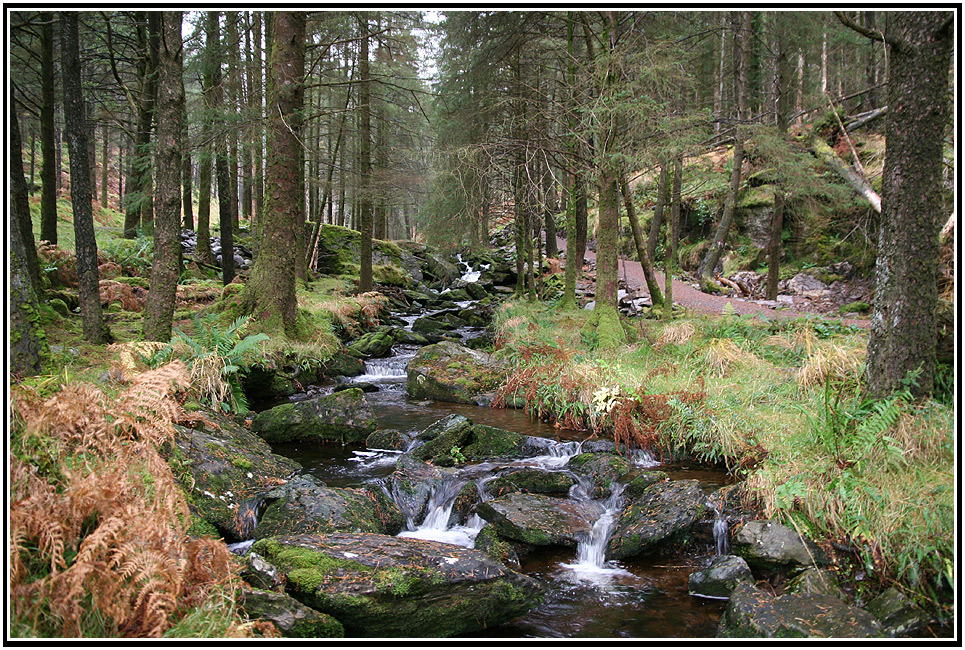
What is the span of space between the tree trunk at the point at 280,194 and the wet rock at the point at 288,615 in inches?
281

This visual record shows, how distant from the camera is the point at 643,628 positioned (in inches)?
158

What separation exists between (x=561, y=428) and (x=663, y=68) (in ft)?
19.8

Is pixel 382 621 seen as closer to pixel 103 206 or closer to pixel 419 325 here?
pixel 419 325

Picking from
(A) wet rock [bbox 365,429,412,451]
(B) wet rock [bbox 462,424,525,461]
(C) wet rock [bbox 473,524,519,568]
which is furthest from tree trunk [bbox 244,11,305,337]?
(C) wet rock [bbox 473,524,519,568]

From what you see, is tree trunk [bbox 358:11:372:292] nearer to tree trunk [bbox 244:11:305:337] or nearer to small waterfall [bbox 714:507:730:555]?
tree trunk [bbox 244:11:305:337]

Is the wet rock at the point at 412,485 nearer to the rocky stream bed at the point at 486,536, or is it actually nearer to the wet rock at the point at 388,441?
the rocky stream bed at the point at 486,536

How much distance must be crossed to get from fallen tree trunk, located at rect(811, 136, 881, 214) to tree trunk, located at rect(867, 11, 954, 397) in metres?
7.82

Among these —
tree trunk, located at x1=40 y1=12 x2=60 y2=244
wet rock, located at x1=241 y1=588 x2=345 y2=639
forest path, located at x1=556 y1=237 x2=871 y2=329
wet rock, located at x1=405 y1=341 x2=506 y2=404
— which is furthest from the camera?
forest path, located at x1=556 y1=237 x2=871 y2=329

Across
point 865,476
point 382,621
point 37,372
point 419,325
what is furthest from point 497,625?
point 419,325

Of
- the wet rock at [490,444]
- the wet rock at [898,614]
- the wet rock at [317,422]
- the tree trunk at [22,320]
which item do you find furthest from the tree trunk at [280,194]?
the wet rock at [898,614]

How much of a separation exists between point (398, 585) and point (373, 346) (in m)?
9.09

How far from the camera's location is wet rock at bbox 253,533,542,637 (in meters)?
3.67

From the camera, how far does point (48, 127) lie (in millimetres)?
10812

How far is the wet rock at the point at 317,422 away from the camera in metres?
7.46
